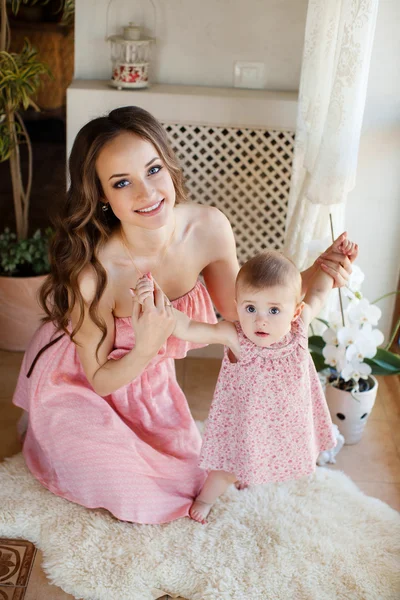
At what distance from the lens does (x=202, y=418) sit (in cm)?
272

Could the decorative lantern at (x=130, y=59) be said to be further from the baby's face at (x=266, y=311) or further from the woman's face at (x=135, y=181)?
the baby's face at (x=266, y=311)

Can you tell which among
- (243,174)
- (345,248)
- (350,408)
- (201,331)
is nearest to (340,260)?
(345,248)

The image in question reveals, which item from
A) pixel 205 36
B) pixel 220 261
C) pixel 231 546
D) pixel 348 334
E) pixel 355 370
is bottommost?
pixel 231 546

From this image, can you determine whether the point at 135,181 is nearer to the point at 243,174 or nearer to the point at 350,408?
the point at 350,408

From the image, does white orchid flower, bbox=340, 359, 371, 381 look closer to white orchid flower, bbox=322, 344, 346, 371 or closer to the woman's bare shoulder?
white orchid flower, bbox=322, 344, 346, 371

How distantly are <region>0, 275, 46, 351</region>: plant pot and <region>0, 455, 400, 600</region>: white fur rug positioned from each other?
0.81 m

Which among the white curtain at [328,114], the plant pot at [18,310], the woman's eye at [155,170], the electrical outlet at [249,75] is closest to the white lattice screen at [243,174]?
the electrical outlet at [249,75]

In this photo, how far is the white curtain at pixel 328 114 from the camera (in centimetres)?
224

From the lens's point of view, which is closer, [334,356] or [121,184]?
[121,184]

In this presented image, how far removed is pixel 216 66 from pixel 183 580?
1.98 metres

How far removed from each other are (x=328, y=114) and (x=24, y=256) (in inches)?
53.3

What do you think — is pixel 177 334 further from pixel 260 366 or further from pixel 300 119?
pixel 300 119

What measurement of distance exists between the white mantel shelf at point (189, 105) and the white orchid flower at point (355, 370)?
3.33 ft

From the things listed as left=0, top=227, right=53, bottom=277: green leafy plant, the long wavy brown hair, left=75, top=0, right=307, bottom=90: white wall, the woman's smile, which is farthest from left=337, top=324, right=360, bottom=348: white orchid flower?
left=0, top=227, right=53, bottom=277: green leafy plant
